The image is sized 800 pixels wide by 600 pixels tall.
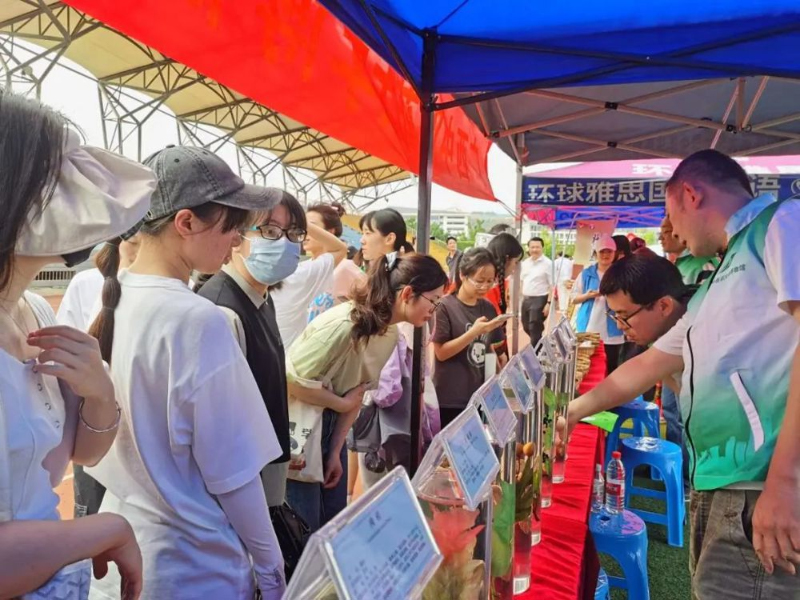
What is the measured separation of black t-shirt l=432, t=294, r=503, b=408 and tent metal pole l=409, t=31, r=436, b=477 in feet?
2.35

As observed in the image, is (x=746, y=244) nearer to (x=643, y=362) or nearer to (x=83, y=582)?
(x=643, y=362)

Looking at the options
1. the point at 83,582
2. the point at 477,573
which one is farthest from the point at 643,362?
the point at 83,582

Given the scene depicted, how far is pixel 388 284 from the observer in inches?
76.2

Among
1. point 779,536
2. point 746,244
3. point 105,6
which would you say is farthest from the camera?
point 746,244

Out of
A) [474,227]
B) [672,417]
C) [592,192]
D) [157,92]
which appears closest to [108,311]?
[672,417]

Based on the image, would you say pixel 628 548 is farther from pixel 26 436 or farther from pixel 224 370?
pixel 26 436

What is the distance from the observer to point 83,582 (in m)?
0.65

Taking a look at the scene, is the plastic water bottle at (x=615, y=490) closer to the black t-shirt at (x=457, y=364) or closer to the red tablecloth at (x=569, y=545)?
the red tablecloth at (x=569, y=545)

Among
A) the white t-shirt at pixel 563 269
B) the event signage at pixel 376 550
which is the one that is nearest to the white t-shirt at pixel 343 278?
the event signage at pixel 376 550

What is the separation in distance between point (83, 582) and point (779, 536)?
1.15 meters

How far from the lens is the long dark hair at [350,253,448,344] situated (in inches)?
71.6

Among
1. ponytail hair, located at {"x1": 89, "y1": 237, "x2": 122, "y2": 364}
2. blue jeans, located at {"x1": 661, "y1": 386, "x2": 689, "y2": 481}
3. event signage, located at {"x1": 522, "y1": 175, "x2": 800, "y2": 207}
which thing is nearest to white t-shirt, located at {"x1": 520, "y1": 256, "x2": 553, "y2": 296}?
event signage, located at {"x1": 522, "y1": 175, "x2": 800, "y2": 207}

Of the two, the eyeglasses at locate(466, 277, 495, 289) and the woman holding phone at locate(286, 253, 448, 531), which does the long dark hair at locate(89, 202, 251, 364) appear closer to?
the woman holding phone at locate(286, 253, 448, 531)

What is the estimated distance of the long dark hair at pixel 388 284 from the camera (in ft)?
5.97
